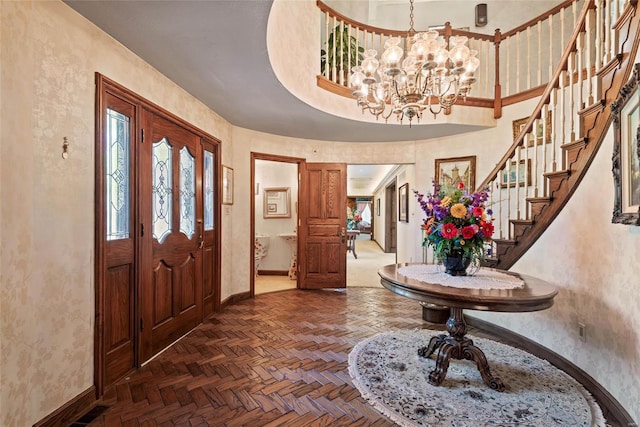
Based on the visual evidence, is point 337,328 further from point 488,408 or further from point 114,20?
point 114,20

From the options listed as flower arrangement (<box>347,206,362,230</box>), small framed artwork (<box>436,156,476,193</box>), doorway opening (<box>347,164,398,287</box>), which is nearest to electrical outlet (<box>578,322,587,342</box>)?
small framed artwork (<box>436,156,476,193</box>)

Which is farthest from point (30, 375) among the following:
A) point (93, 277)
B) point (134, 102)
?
point (134, 102)

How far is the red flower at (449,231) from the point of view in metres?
2.15

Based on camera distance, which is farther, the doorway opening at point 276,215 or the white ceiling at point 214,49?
the doorway opening at point 276,215

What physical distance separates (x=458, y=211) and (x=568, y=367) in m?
1.46

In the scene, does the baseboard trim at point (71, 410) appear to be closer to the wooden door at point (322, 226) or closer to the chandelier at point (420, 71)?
the chandelier at point (420, 71)

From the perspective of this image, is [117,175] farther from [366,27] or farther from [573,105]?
[573,105]

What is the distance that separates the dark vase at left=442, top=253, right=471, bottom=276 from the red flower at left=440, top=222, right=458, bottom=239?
188 millimetres

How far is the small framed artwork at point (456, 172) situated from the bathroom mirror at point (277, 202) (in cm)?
289

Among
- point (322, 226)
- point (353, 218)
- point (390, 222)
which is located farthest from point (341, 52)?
point (353, 218)

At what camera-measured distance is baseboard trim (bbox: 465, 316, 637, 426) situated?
1753 millimetres

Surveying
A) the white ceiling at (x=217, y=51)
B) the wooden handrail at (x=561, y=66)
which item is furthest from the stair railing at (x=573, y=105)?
the white ceiling at (x=217, y=51)

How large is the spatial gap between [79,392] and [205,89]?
265 centimetres

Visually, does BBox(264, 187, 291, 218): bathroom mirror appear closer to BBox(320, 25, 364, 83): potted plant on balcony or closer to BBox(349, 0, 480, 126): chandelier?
BBox(320, 25, 364, 83): potted plant on balcony
